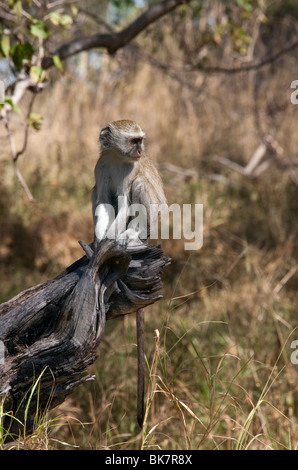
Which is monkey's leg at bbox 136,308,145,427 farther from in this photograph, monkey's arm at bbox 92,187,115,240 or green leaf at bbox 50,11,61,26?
green leaf at bbox 50,11,61,26

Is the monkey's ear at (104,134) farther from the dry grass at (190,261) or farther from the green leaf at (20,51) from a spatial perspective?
the dry grass at (190,261)

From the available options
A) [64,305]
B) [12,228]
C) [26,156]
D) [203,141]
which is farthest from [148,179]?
[203,141]

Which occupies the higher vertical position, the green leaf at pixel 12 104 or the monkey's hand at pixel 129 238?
the green leaf at pixel 12 104

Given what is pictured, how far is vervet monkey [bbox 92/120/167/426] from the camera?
3.77 metres

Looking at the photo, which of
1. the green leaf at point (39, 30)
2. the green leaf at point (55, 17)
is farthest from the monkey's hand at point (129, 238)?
the green leaf at point (55, 17)

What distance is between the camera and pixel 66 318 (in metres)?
2.96

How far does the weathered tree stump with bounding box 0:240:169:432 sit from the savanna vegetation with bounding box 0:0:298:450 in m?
0.22

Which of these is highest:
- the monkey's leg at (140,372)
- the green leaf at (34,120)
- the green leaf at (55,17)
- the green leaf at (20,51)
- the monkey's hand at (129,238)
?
the green leaf at (55,17)

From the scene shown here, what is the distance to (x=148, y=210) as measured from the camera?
3912 mm

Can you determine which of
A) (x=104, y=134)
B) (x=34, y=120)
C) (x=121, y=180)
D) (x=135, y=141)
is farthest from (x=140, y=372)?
(x=34, y=120)

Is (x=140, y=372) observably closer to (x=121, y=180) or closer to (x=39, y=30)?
(x=121, y=180)

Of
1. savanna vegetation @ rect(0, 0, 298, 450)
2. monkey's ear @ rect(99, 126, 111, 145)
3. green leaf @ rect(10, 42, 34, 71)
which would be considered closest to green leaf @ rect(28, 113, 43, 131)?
savanna vegetation @ rect(0, 0, 298, 450)

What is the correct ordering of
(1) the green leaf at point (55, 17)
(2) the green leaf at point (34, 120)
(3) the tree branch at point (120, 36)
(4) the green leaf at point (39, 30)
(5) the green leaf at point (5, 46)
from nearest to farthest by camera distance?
(5) the green leaf at point (5, 46) < (4) the green leaf at point (39, 30) < (1) the green leaf at point (55, 17) < (2) the green leaf at point (34, 120) < (3) the tree branch at point (120, 36)

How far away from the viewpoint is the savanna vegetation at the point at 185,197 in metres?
4.02
